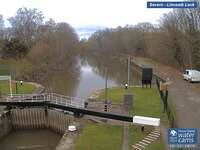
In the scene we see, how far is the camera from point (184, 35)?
4662 centimetres

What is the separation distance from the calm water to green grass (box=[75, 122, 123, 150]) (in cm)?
462

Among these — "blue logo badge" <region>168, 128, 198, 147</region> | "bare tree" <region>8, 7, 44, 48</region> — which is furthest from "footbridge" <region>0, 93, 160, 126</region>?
"bare tree" <region>8, 7, 44, 48</region>

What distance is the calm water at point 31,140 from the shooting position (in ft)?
73.4

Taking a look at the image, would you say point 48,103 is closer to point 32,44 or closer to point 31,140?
point 31,140

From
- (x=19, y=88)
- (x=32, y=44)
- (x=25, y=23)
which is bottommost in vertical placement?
(x=19, y=88)

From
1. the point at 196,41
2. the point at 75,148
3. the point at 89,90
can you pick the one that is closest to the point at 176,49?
the point at 196,41

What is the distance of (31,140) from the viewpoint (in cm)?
2367

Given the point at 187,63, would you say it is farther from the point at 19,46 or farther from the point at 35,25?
the point at 35,25

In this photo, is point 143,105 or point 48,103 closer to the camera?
point 143,105

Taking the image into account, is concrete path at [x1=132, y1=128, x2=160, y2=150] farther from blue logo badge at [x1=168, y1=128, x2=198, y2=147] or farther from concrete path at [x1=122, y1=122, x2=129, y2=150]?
blue logo badge at [x1=168, y1=128, x2=198, y2=147]

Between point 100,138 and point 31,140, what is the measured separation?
325 inches

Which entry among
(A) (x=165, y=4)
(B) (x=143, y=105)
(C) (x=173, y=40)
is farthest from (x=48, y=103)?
(C) (x=173, y=40)

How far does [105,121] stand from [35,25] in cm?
4954

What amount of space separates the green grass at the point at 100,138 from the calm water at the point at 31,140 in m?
4.62
